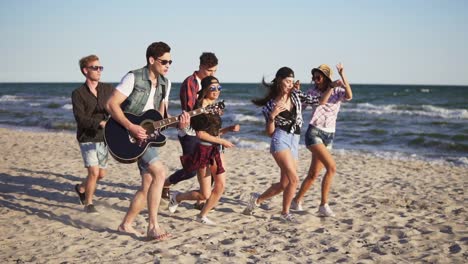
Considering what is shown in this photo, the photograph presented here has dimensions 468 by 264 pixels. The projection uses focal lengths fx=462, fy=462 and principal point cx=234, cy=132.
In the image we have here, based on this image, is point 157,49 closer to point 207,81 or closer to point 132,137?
point 207,81

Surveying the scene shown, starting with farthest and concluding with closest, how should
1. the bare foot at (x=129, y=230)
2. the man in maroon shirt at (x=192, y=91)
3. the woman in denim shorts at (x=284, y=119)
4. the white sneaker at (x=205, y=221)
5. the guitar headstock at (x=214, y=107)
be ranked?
the white sneaker at (x=205, y=221) → the man in maroon shirt at (x=192, y=91) → the woman in denim shorts at (x=284, y=119) → the bare foot at (x=129, y=230) → the guitar headstock at (x=214, y=107)

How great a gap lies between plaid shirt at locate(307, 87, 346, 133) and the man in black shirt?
2669mm

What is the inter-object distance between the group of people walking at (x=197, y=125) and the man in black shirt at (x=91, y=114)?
1 cm

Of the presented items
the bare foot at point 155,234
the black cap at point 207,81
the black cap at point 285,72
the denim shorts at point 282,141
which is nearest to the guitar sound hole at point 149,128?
the black cap at point 207,81

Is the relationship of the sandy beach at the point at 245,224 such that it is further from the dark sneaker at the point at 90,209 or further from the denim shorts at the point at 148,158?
the denim shorts at the point at 148,158

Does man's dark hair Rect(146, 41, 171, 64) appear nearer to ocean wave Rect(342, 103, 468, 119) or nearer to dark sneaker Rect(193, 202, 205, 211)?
dark sneaker Rect(193, 202, 205, 211)

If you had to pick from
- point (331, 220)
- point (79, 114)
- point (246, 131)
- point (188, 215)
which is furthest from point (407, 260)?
point (246, 131)

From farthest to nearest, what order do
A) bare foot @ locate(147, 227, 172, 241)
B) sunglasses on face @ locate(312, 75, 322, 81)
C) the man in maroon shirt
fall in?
sunglasses on face @ locate(312, 75, 322, 81), the man in maroon shirt, bare foot @ locate(147, 227, 172, 241)

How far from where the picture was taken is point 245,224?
5758 mm

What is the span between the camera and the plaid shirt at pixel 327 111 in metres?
5.85

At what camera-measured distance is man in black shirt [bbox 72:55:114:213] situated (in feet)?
19.0

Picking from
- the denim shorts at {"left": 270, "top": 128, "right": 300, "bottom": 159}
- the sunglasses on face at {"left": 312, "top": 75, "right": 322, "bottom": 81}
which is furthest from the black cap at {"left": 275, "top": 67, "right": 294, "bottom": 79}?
the denim shorts at {"left": 270, "top": 128, "right": 300, "bottom": 159}

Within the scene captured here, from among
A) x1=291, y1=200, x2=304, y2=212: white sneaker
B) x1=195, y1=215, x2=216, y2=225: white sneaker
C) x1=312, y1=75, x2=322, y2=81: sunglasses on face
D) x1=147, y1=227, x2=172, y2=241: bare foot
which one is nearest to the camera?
x1=147, y1=227, x2=172, y2=241: bare foot

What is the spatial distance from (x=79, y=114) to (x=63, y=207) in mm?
1563
